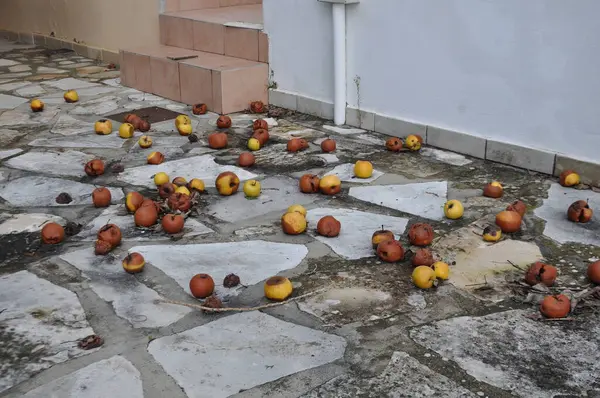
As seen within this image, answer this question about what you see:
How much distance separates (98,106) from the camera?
704 centimetres

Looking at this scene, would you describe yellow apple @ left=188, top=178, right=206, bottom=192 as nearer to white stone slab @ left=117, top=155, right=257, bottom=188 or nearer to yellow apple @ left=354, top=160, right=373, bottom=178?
white stone slab @ left=117, top=155, right=257, bottom=188

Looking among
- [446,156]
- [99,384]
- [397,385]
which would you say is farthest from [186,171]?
[397,385]

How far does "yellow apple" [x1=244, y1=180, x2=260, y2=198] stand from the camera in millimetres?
4398

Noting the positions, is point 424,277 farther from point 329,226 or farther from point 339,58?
point 339,58

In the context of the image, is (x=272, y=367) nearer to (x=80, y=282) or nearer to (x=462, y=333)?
(x=462, y=333)

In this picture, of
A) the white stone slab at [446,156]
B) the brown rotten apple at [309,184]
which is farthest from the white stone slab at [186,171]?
the white stone slab at [446,156]

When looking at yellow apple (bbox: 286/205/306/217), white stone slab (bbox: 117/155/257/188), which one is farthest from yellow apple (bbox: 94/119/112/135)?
yellow apple (bbox: 286/205/306/217)

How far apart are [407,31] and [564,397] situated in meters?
3.57

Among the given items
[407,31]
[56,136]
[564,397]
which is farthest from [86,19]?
[564,397]

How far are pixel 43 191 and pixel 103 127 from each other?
57.1 inches

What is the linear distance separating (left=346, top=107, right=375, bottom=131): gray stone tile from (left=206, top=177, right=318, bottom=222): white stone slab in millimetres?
1487

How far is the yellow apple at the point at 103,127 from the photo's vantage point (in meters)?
5.97

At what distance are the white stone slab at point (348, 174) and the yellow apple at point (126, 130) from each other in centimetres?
190

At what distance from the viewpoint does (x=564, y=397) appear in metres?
2.47
